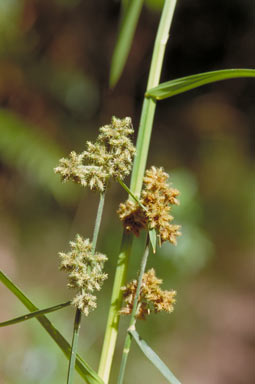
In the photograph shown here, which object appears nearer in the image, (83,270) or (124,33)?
(83,270)

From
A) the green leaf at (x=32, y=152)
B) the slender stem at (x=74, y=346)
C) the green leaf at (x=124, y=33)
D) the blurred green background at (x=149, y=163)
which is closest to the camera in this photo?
the slender stem at (x=74, y=346)

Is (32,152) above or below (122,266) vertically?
above

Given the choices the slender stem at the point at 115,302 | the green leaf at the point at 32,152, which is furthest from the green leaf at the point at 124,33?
the green leaf at the point at 32,152

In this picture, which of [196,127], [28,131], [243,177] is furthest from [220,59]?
[28,131]

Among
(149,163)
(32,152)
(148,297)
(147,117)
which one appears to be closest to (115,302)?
(148,297)

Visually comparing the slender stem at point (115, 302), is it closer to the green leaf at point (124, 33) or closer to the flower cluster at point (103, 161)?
the flower cluster at point (103, 161)

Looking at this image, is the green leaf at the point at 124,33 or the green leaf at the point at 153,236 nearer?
the green leaf at the point at 153,236

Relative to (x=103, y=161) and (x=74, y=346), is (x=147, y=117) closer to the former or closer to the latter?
(x=103, y=161)
